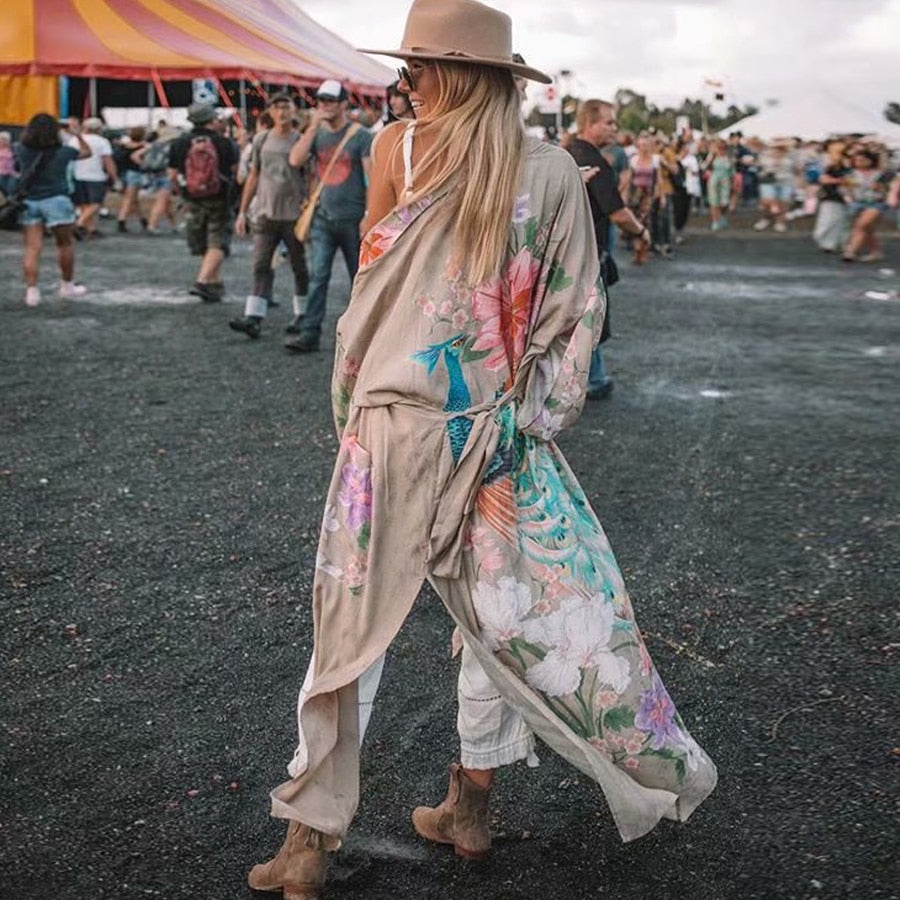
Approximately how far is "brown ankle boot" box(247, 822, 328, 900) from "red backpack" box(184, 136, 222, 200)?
10.2 metres

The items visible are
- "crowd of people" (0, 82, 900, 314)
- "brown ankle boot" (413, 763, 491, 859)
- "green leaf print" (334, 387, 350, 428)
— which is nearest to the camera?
"green leaf print" (334, 387, 350, 428)

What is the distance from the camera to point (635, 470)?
265 inches

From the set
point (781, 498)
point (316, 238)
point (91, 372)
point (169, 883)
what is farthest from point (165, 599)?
point (316, 238)

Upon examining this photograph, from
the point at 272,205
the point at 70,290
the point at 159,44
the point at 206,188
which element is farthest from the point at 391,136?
the point at 159,44

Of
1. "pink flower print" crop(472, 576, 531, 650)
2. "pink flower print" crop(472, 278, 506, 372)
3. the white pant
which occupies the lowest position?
the white pant

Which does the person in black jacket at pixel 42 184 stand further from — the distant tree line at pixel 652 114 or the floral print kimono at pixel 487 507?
the distant tree line at pixel 652 114

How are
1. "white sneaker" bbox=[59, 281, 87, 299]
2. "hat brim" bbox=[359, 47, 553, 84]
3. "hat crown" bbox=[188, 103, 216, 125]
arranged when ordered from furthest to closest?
1. "white sneaker" bbox=[59, 281, 87, 299]
2. "hat crown" bbox=[188, 103, 216, 125]
3. "hat brim" bbox=[359, 47, 553, 84]

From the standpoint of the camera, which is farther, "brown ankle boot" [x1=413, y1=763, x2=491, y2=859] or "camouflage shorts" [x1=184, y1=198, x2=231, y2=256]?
"camouflage shorts" [x1=184, y1=198, x2=231, y2=256]

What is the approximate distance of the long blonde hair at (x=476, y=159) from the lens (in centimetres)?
257

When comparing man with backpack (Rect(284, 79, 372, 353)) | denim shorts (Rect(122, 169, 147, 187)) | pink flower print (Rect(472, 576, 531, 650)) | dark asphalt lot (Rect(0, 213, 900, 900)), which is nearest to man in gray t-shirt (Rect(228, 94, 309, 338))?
man with backpack (Rect(284, 79, 372, 353))

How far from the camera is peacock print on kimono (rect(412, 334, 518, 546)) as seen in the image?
2.67 m

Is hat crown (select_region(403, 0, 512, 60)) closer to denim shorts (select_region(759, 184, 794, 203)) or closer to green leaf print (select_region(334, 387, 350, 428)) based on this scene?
green leaf print (select_region(334, 387, 350, 428))

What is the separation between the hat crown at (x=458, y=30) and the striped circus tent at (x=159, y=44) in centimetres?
1176

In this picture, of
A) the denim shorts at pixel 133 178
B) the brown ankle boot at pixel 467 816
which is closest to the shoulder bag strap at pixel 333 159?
the brown ankle boot at pixel 467 816
